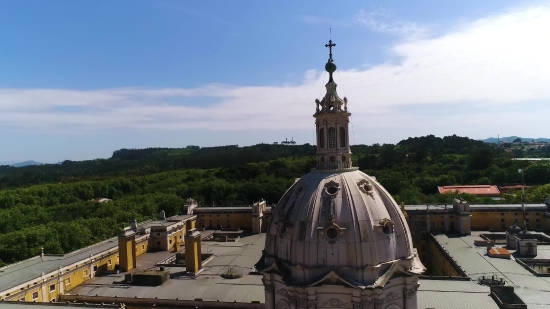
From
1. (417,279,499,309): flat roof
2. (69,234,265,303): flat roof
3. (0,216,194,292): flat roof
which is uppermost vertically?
(0,216,194,292): flat roof

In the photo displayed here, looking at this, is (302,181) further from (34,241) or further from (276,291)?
(34,241)

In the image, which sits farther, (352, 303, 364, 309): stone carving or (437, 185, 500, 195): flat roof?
(437, 185, 500, 195): flat roof

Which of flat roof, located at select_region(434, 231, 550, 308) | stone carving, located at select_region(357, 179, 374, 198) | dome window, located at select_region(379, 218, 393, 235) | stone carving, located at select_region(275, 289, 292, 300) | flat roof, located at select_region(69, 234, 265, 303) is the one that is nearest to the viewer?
dome window, located at select_region(379, 218, 393, 235)

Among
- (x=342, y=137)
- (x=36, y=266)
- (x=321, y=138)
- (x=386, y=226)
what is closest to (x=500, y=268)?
(x=386, y=226)

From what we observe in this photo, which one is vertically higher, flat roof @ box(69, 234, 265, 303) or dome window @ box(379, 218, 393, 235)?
dome window @ box(379, 218, 393, 235)

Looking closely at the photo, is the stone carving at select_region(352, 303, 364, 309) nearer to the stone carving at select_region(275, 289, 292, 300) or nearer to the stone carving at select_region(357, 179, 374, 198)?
the stone carving at select_region(275, 289, 292, 300)

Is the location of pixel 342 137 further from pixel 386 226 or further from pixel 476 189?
pixel 476 189

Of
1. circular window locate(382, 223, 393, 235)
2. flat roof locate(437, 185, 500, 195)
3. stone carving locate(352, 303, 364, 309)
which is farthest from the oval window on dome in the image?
flat roof locate(437, 185, 500, 195)

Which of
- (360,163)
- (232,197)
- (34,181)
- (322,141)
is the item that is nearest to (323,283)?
(322,141)

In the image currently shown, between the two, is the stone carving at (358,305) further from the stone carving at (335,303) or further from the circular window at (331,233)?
the circular window at (331,233)
